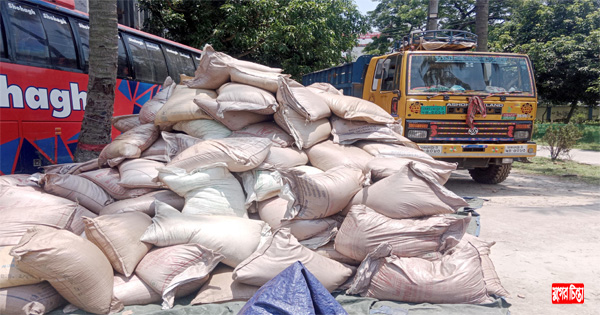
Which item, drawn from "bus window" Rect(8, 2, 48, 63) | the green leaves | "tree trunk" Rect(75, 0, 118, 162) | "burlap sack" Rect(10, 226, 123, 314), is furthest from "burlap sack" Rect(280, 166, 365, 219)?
the green leaves

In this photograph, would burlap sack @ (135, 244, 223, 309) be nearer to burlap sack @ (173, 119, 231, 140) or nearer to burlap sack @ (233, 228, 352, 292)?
burlap sack @ (233, 228, 352, 292)

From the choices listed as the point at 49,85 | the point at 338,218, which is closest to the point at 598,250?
the point at 338,218

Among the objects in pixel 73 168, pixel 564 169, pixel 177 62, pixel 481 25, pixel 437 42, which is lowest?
pixel 564 169

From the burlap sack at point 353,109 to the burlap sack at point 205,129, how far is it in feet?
3.16

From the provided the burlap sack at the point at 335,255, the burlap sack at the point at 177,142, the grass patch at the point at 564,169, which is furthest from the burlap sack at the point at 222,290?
the grass patch at the point at 564,169

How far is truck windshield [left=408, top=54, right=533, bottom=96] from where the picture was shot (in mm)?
6738

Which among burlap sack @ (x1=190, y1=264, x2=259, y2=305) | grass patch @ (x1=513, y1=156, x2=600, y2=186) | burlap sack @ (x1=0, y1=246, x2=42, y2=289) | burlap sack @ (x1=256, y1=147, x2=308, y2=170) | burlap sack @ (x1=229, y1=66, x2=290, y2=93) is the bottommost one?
grass patch @ (x1=513, y1=156, x2=600, y2=186)

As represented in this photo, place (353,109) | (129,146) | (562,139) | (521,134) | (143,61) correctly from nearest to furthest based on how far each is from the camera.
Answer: (129,146)
(353,109)
(521,134)
(143,61)
(562,139)

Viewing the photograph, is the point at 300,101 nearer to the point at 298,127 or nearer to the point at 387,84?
the point at 298,127

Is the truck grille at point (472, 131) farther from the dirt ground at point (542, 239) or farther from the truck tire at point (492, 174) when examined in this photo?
the dirt ground at point (542, 239)

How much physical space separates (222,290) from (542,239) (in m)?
3.59

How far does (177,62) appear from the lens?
8.45 m

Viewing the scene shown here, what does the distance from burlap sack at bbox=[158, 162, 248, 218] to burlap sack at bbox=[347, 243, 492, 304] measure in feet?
3.28

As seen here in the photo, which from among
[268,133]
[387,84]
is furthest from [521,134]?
[268,133]
